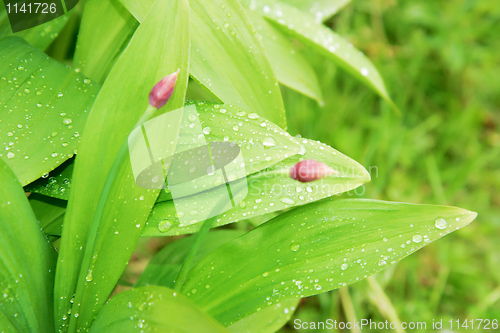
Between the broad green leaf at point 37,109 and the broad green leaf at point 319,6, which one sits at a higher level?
the broad green leaf at point 319,6

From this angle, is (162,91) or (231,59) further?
(231,59)

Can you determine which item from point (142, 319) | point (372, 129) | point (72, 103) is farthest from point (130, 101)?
point (372, 129)

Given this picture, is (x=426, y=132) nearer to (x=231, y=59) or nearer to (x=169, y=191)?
(x=231, y=59)

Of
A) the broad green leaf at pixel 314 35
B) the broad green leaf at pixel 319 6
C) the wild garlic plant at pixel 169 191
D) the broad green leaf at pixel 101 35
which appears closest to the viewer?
the wild garlic plant at pixel 169 191

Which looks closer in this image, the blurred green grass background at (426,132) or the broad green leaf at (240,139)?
the broad green leaf at (240,139)

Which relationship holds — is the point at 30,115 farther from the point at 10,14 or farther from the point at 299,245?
the point at 299,245

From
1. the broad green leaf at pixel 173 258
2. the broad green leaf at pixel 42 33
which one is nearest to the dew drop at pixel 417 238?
the broad green leaf at pixel 173 258

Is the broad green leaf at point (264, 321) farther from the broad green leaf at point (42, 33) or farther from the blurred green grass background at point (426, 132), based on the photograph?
the broad green leaf at point (42, 33)

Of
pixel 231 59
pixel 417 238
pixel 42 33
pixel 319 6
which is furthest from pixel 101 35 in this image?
pixel 417 238
